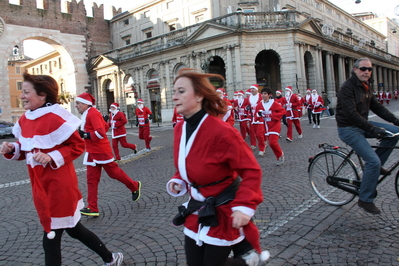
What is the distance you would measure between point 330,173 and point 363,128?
983mm

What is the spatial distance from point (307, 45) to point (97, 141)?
28.6m

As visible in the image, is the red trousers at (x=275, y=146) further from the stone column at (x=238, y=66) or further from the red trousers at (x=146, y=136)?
the stone column at (x=238, y=66)

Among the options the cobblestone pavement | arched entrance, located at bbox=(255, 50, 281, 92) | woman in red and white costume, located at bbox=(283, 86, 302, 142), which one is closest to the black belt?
the cobblestone pavement

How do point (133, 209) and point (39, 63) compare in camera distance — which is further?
point (39, 63)

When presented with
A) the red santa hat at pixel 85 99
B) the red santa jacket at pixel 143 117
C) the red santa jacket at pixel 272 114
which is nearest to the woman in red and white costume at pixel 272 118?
the red santa jacket at pixel 272 114

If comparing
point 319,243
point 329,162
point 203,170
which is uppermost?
point 203,170

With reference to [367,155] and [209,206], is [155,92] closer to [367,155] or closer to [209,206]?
[367,155]

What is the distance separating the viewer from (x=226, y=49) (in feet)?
94.3

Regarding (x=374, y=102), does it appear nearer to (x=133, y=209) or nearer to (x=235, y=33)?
(x=133, y=209)

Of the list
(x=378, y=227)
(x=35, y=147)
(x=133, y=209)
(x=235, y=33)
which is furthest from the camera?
(x=235, y=33)

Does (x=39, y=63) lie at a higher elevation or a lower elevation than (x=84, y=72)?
higher

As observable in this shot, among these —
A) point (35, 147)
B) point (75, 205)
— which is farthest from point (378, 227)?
point (35, 147)

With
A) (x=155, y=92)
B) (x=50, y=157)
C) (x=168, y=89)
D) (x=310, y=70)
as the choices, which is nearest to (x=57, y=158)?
(x=50, y=157)

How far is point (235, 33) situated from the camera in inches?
1099
